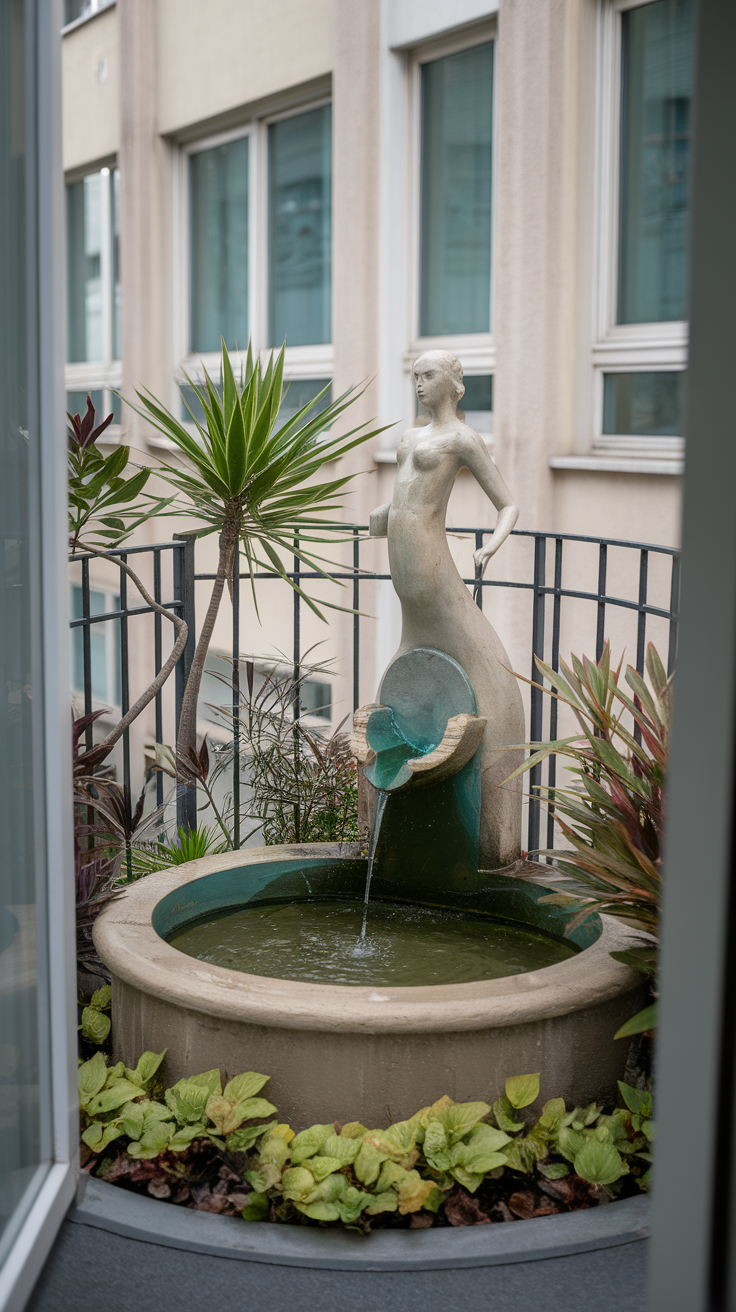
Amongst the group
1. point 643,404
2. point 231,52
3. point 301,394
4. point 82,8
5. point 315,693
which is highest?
point 82,8

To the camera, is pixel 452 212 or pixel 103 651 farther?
pixel 103 651

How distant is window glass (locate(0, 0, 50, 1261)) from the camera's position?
2.34 m

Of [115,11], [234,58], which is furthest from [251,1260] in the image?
[115,11]

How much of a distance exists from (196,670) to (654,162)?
3679 mm

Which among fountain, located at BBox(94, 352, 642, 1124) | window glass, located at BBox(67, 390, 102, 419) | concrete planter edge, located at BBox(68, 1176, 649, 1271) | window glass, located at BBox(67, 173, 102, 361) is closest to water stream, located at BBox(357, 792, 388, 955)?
fountain, located at BBox(94, 352, 642, 1124)

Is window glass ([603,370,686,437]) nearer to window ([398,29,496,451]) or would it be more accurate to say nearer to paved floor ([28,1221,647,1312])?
window ([398,29,496,451])

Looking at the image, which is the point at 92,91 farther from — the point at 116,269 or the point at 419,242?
the point at 419,242

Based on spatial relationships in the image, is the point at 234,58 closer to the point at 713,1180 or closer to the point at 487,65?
the point at 487,65

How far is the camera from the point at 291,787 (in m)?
4.61

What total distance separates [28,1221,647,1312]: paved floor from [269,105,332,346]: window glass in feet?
23.0

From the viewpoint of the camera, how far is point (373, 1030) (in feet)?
9.18

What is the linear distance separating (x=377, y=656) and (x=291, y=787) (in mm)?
3405

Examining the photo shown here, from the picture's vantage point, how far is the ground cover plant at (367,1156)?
2.71 m

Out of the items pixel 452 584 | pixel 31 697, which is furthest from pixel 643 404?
pixel 31 697
